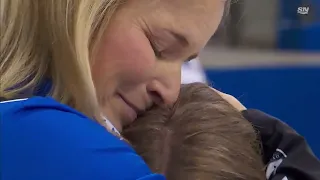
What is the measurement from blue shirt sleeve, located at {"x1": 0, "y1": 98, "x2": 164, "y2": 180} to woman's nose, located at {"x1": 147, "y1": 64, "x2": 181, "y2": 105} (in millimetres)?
184

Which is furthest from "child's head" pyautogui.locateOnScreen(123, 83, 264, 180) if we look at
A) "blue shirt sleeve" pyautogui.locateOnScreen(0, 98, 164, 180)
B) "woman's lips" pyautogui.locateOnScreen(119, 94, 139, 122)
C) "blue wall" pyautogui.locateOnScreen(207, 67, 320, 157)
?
"blue wall" pyautogui.locateOnScreen(207, 67, 320, 157)

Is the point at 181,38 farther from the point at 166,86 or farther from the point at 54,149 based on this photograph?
the point at 54,149

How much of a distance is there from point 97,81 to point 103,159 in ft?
0.58

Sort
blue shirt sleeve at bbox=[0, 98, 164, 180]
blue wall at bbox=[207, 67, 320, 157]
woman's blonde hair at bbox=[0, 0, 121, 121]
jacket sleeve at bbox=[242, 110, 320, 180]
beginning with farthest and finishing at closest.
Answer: blue wall at bbox=[207, 67, 320, 157] < jacket sleeve at bbox=[242, 110, 320, 180] < woman's blonde hair at bbox=[0, 0, 121, 121] < blue shirt sleeve at bbox=[0, 98, 164, 180]

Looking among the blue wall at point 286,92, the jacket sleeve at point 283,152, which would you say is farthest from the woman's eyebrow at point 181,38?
the blue wall at point 286,92

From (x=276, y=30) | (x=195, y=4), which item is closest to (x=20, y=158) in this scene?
(x=195, y=4)

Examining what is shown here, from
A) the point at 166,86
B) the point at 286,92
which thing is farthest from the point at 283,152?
the point at 286,92

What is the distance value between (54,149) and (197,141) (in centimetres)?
20

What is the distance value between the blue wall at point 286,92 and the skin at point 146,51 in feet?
4.26

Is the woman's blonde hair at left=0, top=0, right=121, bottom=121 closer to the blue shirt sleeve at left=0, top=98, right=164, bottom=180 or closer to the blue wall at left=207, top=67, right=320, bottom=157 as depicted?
the blue shirt sleeve at left=0, top=98, right=164, bottom=180

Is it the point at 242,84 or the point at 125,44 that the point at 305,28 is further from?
the point at 125,44

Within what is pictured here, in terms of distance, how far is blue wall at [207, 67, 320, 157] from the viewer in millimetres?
2023

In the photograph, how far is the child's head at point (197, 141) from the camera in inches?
23.3

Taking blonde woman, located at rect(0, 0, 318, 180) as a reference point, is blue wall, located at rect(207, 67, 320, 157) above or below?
below
